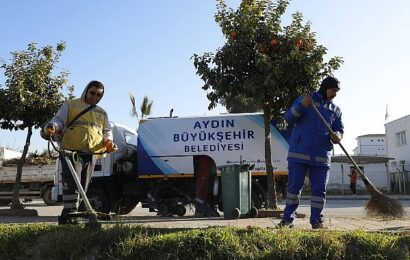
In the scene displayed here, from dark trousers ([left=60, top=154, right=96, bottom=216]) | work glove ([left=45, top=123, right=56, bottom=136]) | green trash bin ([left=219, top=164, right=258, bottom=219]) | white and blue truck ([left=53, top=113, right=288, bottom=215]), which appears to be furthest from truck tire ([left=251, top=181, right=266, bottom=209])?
work glove ([left=45, top=123, right=56, bottom=136])

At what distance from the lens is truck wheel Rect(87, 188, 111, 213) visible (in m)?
13.6

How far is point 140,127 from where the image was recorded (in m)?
14.2

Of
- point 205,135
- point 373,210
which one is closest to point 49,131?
point 373,210

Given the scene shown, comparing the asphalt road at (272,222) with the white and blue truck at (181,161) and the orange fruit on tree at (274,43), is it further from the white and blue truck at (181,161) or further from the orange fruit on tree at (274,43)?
the orange fruit on tree at (274,43)

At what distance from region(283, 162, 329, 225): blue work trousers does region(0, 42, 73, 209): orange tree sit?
9.93m

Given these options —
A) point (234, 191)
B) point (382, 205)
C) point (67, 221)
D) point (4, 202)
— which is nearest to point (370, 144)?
point (4, 202)

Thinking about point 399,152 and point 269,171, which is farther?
point 399,152

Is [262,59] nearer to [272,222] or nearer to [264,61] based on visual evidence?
[264,61]

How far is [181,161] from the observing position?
13.9 meters

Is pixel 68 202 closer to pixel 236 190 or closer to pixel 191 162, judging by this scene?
pixel 236 190

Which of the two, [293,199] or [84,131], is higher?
[84,131]

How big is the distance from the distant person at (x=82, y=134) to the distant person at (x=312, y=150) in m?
2.41

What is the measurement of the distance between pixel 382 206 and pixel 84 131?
3982mm

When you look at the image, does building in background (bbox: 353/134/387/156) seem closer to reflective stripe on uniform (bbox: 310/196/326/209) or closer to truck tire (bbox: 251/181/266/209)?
truck tire (bbox: 251/181/266/209)
